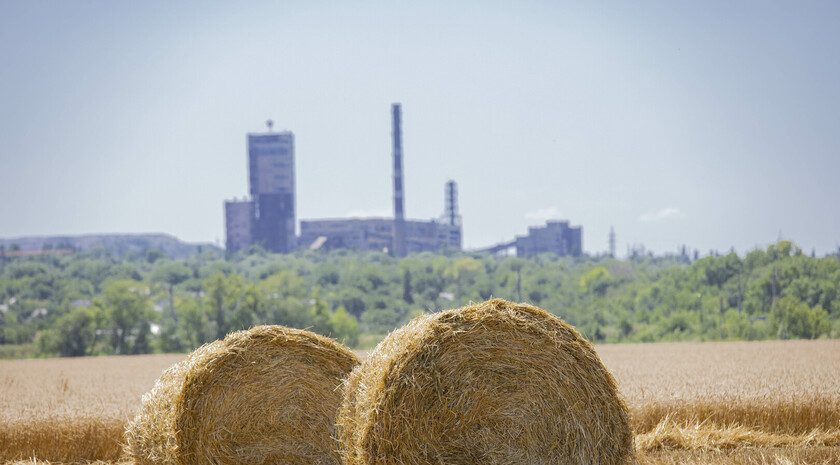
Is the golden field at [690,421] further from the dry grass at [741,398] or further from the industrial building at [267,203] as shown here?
the industrial building at [267,203]

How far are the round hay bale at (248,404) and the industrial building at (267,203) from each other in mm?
102740

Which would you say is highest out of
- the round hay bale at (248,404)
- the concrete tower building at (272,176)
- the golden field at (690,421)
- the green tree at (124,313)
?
the concrete tower building at (272,176)

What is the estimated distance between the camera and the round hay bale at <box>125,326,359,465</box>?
6121 mm

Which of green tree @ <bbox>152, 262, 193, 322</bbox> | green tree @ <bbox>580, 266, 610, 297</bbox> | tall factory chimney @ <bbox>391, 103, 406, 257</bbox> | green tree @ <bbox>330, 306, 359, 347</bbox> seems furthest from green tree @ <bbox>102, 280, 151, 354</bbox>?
tall factory chimney @ <bbox>391, 103, 406, 257</bbox>

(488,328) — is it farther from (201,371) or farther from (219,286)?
(219,286)

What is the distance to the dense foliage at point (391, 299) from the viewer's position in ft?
113

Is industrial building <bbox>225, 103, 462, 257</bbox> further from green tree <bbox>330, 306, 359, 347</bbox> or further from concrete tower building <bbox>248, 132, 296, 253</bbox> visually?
green tree <bbox>330, 306, 359, 347</bbox>

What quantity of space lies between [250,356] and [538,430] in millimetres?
2604

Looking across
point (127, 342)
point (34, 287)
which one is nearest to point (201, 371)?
point (127, 342)

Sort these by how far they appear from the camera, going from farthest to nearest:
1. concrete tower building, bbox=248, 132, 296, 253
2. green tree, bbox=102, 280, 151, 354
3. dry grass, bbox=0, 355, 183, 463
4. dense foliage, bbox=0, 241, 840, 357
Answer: concrete tower building, bbox=248, 132, 296, 253, green tree, bbox=102, 280, 151, 354, dense foliage, bbox=0, 241, 840, 357, dry grass, bbox=0, 355, 183, 463

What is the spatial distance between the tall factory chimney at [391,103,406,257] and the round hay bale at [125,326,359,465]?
88.7 m

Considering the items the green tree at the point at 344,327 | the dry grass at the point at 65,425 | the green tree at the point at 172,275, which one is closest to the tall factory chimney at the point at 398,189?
the green tree at the point at 172,275

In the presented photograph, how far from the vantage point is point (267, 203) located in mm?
115500

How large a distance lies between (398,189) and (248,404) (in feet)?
295
